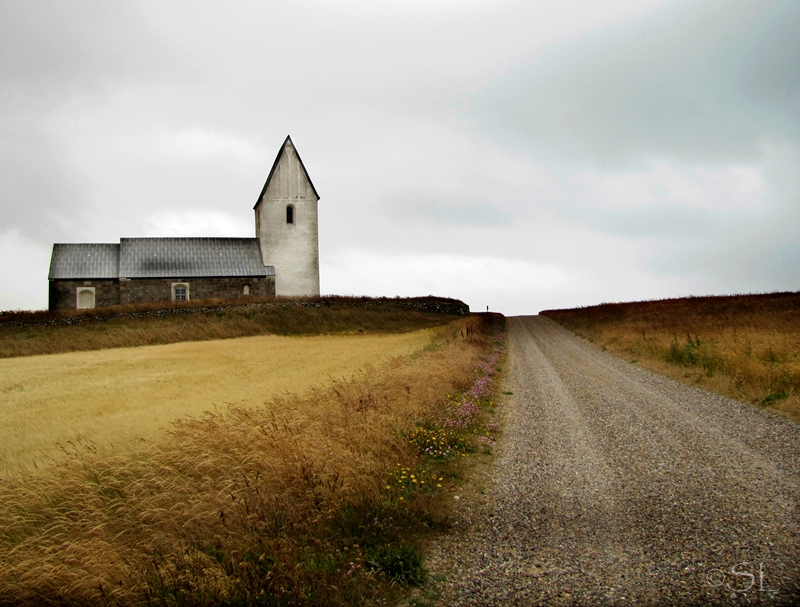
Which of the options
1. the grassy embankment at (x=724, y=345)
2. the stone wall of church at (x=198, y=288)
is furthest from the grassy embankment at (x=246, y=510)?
the stone wall of church at (x=198, y=288)

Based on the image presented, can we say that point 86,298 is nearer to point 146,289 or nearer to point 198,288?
point 146,289

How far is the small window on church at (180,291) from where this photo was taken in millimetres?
47188

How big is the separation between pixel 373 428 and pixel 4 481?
547cm

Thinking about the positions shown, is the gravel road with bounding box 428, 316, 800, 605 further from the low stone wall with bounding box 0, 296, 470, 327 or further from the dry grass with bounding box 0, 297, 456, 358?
the low stone wall with bounding box 0, 296, 470, 327

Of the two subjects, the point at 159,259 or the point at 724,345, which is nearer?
the point at 724,345

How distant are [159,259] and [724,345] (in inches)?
1678

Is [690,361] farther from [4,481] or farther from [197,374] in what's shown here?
[4,481]

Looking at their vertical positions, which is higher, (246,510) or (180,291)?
(180,291)

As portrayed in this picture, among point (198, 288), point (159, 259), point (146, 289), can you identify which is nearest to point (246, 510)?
point (198, 288)

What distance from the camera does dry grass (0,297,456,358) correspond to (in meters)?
34.1

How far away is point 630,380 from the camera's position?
671 inches

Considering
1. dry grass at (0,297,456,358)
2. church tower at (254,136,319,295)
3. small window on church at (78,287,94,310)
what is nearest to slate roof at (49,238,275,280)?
small window on church at (78,287,94,310)

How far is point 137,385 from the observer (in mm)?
18375

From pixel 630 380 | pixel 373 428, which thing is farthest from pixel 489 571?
pixel 630 380
